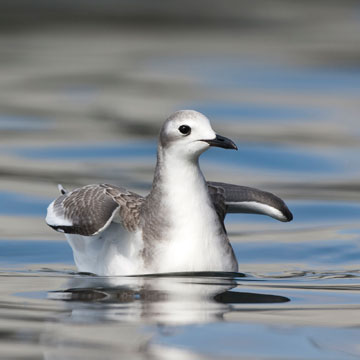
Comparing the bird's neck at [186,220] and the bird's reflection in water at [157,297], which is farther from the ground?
the bird's neck at [186,220]

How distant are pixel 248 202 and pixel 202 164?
660 cm

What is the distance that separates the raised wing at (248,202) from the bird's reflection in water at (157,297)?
88 centimetres

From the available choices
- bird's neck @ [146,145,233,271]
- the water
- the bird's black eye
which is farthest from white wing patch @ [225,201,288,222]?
the bird's black eye

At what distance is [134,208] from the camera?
11.1 meters

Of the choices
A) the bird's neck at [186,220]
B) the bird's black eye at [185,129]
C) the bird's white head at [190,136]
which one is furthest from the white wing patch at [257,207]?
the bird's black eye at [185,129]

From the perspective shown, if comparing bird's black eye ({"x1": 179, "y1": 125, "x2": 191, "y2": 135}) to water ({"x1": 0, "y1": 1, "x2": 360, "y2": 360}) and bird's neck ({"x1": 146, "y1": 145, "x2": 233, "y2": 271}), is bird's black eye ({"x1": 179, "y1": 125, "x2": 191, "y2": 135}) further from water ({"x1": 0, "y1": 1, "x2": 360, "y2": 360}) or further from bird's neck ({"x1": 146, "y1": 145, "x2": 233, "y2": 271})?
water ({"x1": 0, "y1": 1, "x2": 360, "y2": 360})

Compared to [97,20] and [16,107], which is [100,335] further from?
[97,20]

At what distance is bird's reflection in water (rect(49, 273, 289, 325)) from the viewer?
344 inches

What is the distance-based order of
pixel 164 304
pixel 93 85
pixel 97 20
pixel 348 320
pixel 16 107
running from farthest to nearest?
pixel 97 20, pixel 93 85, pixel 16 107, pixel 164 304, pixel 348 320

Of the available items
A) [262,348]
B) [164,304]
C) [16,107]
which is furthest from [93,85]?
[262,348]

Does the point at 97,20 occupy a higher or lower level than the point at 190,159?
higher

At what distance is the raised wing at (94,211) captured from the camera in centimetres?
1065

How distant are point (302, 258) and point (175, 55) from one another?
16.0m

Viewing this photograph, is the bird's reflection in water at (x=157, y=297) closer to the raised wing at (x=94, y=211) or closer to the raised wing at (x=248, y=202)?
the raised wing at (x=94, y=211)
